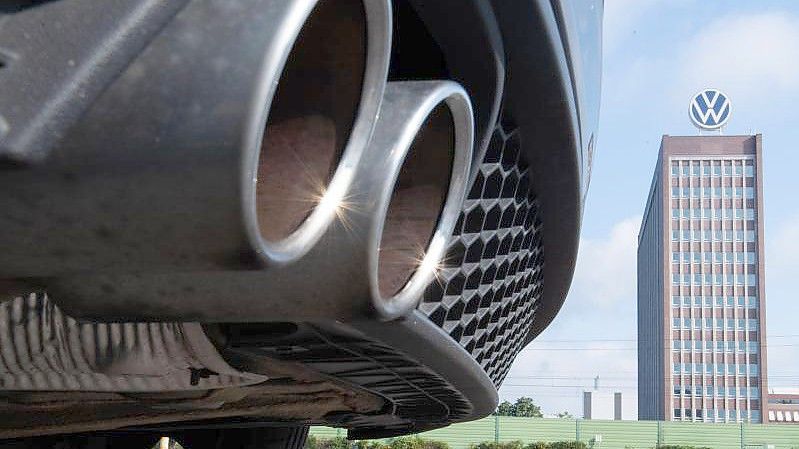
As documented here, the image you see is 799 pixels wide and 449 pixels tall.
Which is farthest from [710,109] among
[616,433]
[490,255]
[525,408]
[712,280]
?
[490,255]

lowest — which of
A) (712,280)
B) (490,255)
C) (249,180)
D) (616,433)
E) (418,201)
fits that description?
(616,433)

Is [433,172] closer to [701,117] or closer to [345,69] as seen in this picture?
[345,69]

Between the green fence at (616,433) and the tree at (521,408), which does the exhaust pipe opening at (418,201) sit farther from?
the tree at (521,408)

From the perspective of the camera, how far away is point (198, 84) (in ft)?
4.80

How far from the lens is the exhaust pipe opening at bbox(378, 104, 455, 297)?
2375mm

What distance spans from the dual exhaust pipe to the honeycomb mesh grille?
1.32 meters

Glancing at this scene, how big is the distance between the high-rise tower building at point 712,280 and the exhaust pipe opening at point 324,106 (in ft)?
272

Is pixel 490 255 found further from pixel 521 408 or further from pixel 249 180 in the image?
pixel 521 408

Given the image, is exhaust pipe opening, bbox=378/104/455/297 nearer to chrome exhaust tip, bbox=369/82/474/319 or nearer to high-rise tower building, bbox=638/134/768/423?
chrome exhaust tip, bbox=369/82/474/319

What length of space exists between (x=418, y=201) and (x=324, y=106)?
60 cm

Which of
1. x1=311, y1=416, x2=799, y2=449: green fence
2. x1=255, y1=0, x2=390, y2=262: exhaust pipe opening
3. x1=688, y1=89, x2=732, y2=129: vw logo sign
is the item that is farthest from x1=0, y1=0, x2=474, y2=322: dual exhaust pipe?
x1=688, y1=89, x2=732, y2=129: vw logo sign

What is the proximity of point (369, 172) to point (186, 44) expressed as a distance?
22.1 inches

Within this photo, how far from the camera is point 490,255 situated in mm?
4305

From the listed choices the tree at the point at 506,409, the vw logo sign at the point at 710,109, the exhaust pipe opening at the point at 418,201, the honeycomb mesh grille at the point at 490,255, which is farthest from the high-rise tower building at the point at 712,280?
the exhaust pipe opening at the point at 418,201
